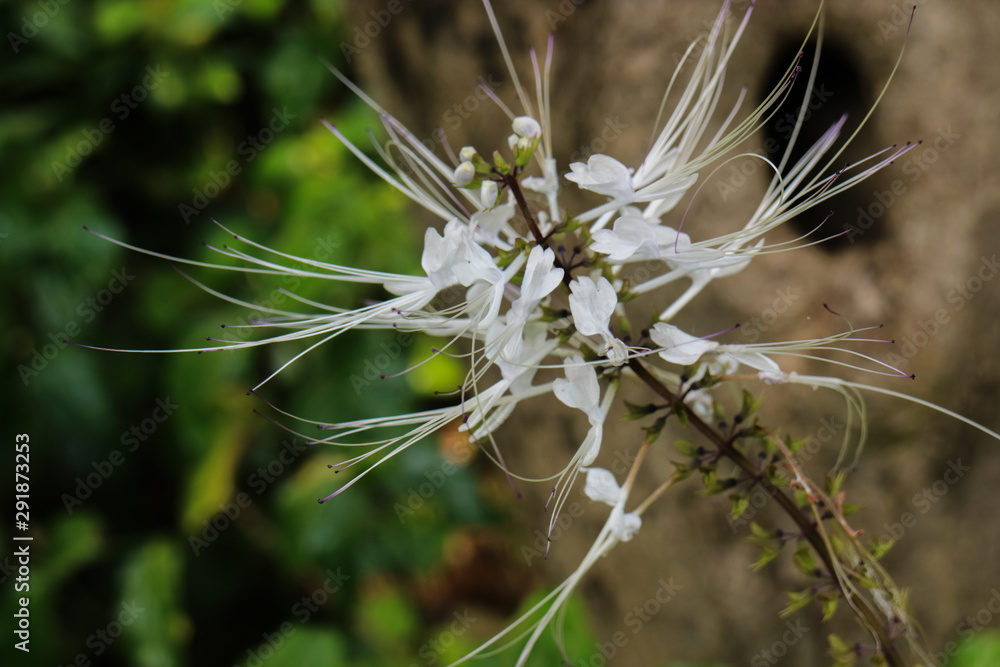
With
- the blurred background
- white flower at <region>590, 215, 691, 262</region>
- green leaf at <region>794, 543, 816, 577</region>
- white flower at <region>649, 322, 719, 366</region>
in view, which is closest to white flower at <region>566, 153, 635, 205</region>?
white flower at <region>590, 215, 691, 262</region>

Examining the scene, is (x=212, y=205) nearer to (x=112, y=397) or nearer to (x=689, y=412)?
(x=112, y=397)

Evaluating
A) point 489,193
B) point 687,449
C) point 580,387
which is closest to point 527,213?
point 489,193

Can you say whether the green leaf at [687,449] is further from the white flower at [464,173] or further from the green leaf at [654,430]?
the white flower at [464,173]

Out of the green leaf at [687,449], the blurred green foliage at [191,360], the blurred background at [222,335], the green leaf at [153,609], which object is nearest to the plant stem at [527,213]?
the green leaf at [687,449]

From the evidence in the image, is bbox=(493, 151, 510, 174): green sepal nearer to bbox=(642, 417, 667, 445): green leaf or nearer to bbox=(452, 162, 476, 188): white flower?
bbox=(452, 162, 476, 188): white flower

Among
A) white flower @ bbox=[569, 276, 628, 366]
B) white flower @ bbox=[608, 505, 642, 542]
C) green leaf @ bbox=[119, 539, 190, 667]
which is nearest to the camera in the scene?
white flower @ bbox=[569, 276, 628, 366]

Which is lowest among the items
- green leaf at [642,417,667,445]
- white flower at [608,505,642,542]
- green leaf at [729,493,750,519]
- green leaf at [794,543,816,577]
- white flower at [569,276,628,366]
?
green leaf at [794,543,816,577]
